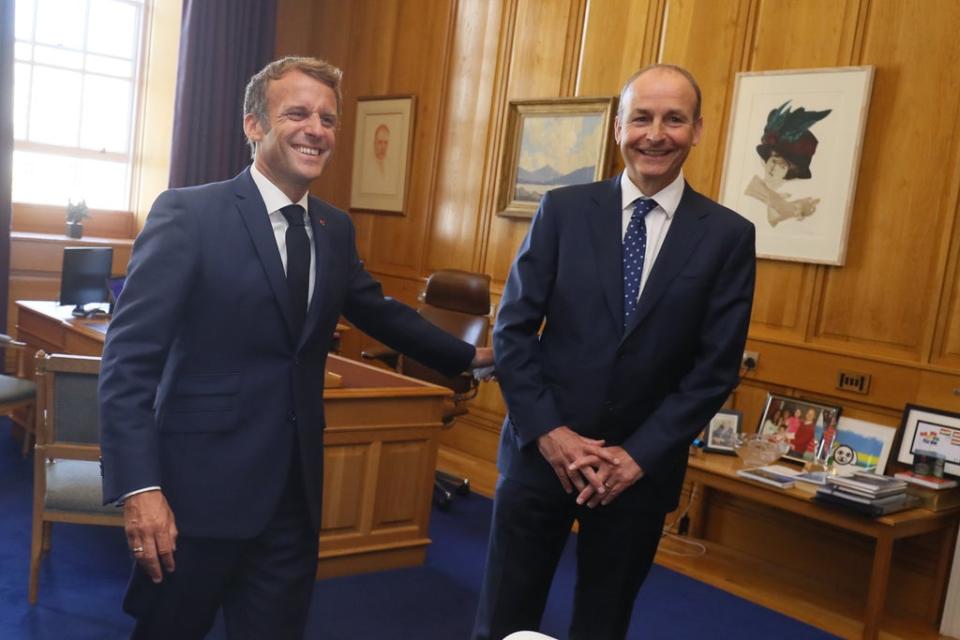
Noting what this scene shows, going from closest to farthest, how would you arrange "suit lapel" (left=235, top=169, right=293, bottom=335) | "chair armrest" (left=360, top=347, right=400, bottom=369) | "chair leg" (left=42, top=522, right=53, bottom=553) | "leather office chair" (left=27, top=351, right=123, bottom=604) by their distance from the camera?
"suit lapel" (left=235, top=169, right=293, bottom=335)
"leather office chair" (left=27, top=351, right=123, bottom=604)
"chair leg" (left=42, top=522, right=53, bottom=553)
"chair armrest" (left=360, top=347, right=400, bottom=369)

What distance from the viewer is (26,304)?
520 cm

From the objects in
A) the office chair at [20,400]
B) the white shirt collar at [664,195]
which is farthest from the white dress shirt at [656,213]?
the office chair at [20,400]

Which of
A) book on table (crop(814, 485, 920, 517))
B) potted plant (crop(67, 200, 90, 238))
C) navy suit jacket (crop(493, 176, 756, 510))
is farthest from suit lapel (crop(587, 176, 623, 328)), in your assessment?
potted plant (crop(67, 200, 90, 238))

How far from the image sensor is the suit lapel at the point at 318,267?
1.88 m

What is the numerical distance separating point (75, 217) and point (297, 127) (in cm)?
546

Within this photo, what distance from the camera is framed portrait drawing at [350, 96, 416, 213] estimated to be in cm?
668

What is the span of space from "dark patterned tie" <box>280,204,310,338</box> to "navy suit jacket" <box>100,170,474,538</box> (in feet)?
0.08

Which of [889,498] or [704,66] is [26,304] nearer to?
[704,66]

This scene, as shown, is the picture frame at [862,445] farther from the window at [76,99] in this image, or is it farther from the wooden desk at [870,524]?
the window at [76,99]

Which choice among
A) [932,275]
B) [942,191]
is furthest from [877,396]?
[942,191]

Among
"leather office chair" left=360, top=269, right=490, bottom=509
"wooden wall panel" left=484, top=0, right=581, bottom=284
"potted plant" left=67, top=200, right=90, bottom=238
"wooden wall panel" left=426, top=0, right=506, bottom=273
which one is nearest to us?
"leather office chair" left=360, top=269, right=490, bottom=509

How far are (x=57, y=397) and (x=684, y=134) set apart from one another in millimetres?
2337

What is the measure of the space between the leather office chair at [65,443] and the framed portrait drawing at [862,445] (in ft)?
9.83

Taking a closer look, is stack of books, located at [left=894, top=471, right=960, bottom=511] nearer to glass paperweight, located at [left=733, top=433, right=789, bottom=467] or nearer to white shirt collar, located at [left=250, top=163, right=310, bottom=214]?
glass paperweight, located at [left=733, top=433, right=789, bottom=467]
